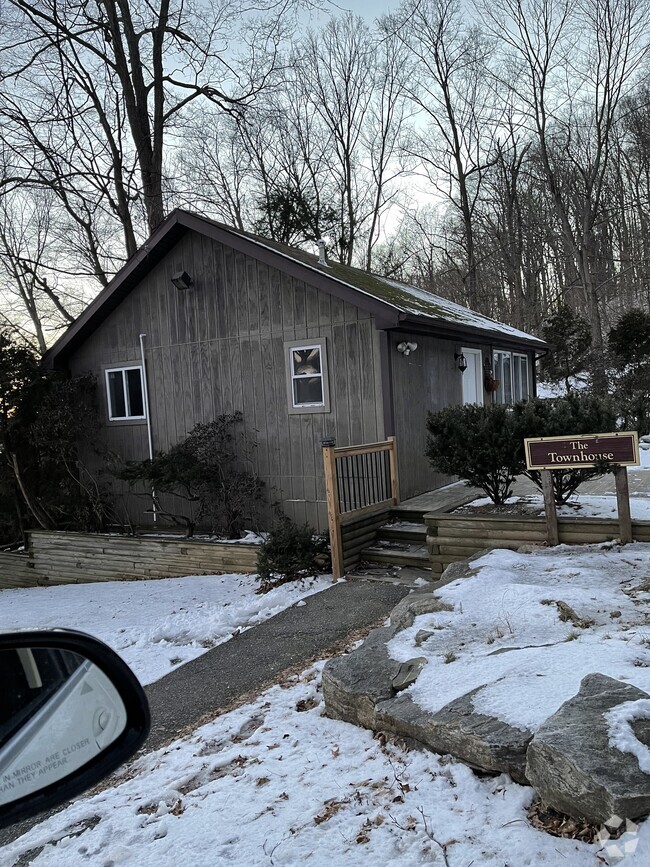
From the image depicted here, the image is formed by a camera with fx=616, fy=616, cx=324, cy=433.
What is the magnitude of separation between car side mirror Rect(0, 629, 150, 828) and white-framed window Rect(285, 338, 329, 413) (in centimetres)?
789

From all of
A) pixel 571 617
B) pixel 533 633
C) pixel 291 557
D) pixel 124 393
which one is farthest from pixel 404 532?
pixel 124 393

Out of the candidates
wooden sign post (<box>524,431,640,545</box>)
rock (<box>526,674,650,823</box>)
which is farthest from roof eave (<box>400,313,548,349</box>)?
rock (<box>526,674,650,823</box>)

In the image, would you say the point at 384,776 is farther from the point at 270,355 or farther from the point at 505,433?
the point at 270,355

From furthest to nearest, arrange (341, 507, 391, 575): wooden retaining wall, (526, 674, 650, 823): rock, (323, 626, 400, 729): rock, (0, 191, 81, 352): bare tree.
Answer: (0, 191, 81, 352): bare tree, (341, 507, 391, 575): wooden retaining wall, (323, 626, 400, 729): rock, (526, 674, 650, 823): rock

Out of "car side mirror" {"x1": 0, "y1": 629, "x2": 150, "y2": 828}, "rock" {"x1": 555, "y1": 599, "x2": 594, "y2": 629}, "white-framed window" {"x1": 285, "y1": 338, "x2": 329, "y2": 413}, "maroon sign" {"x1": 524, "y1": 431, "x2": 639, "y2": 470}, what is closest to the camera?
"car side mirror" {"x1": 0, "y1": 629, "x2": 150, "y2": 828}

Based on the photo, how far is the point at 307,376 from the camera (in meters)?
9.63

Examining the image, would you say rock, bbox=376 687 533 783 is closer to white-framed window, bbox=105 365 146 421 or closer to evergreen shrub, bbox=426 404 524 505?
evergreen shrub, bbox=426 404 524 505

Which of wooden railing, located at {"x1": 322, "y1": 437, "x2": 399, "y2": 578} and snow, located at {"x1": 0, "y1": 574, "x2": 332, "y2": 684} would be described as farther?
wooden railing, located at {"x1": 322, "y1": 437, "x2": 399, "y2": 578}

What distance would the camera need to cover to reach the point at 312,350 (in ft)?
31.3

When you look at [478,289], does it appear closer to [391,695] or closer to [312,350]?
[312,350]

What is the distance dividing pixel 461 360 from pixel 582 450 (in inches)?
219

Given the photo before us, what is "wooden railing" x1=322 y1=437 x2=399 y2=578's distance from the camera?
746 cm

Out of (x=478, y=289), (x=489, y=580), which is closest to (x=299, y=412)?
(x=489, y=580)

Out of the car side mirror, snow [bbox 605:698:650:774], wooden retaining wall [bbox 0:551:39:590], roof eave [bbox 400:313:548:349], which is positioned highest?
roof eave [bbox 400:313:548:349]
